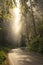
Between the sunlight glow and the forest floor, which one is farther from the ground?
the sunlight glow

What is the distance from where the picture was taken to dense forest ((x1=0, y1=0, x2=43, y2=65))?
29.1 ft

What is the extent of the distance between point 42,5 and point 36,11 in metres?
3.16

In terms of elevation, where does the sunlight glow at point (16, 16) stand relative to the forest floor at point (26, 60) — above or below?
above

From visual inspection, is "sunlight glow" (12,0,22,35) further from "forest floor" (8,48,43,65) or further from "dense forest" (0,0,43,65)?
"forest floor" (8,48,43,65)

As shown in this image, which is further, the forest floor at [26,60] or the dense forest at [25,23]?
the forest floor at [26,60]

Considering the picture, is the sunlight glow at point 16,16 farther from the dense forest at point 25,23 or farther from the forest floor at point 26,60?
Result: the forest floor at point 26,60

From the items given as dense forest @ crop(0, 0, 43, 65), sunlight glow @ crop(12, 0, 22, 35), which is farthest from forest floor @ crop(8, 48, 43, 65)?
sunlight glow @ crop(12, 0, 22, 35)

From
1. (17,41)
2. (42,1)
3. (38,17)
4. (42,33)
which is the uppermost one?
(42,1)

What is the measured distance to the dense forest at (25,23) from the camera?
888cm

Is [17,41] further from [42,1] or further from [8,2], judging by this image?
[8,2]

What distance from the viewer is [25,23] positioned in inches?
1955

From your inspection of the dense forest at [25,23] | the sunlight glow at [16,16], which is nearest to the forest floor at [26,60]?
the dense forest at [25,23]

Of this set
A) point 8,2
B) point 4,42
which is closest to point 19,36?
point 4,42

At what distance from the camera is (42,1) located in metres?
39.5
